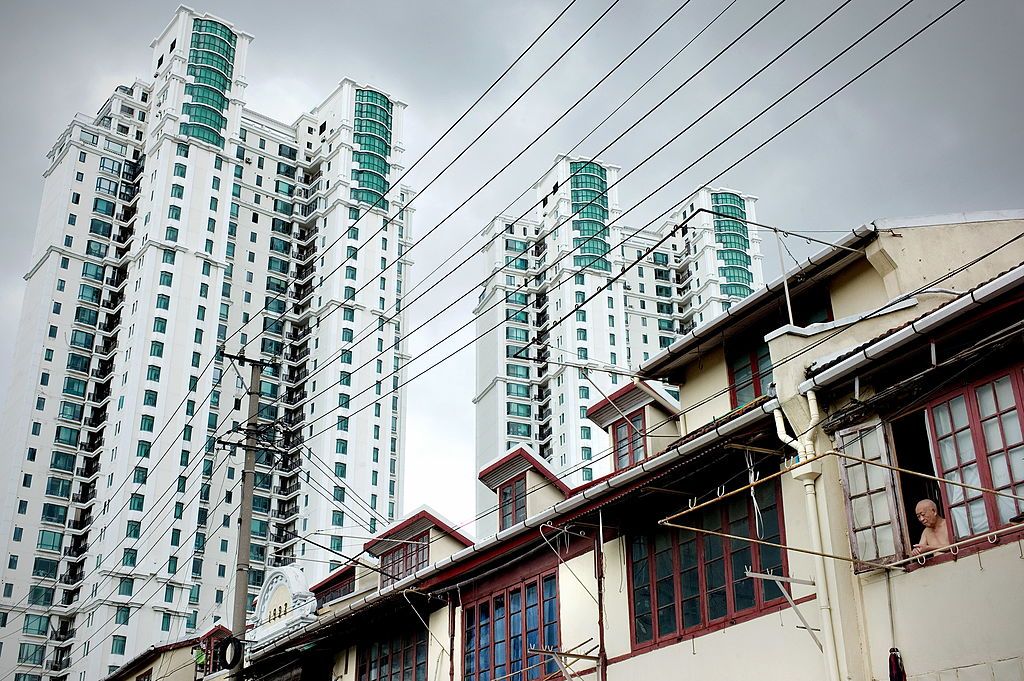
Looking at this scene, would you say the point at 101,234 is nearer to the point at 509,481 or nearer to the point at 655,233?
the point at 655,233

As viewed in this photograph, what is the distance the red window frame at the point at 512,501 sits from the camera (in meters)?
28.4

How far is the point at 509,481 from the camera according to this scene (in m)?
29.2

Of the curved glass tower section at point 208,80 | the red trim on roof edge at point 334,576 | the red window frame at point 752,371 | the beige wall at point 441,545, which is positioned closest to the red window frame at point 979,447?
the red window frame at point 752,371

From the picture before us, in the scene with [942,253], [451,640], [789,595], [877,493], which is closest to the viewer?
[877,493]

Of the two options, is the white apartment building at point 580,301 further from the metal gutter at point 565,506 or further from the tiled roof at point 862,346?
the tiled roof at point 862,346

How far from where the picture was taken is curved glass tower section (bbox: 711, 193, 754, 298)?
127 meters

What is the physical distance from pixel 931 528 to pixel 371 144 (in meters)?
116

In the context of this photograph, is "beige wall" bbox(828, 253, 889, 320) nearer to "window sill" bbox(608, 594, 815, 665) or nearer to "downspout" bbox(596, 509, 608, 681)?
"window sill" bbox(608, 594, 815, 665)

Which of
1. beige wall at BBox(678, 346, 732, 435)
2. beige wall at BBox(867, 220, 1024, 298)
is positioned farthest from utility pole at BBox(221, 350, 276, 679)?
beige wall at BBox(867, 220, 1024, 298)

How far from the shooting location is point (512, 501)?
28828 mm

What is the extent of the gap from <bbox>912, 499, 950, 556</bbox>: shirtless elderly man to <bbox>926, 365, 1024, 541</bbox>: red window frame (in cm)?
16

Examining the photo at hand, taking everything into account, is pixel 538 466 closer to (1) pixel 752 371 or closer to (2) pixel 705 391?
(2) pixel 705 391

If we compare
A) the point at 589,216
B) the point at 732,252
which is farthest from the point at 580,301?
the point at 732,252

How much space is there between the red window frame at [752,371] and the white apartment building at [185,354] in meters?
70.7
